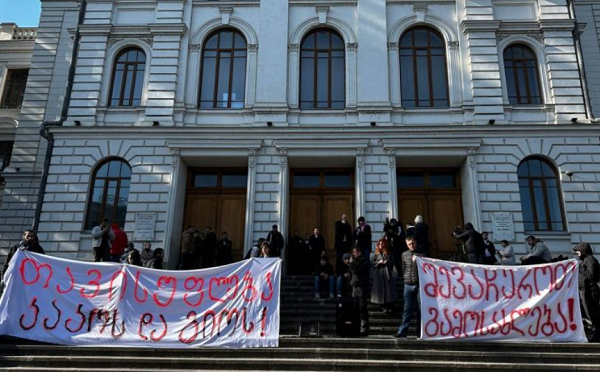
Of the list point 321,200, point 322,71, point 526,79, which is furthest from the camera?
point 322,71

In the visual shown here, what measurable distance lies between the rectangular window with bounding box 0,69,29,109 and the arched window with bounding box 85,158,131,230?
38.6 ft

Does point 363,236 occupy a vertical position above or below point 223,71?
below

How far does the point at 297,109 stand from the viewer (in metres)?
19.7

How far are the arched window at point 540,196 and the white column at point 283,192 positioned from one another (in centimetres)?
873

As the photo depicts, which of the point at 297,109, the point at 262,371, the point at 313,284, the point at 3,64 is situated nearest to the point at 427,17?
the point at 297,109

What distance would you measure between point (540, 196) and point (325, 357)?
1254cm

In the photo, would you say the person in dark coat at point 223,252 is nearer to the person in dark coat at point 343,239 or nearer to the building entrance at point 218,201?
the building entrance at point 218,201

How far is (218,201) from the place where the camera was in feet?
64.2

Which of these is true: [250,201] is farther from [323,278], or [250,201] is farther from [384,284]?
[384,284]

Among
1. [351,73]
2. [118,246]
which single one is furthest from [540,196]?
[118,246]

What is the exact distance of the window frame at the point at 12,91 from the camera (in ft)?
90.0

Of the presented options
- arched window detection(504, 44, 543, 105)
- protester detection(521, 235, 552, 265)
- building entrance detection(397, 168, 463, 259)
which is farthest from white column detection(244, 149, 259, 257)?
arched window detection(504, 44, 543, 105)

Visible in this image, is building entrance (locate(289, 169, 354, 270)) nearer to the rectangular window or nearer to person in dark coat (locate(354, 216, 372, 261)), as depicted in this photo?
person in dark coat (locate(354, 216, 372, 261))

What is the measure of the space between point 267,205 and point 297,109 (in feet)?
13.6
